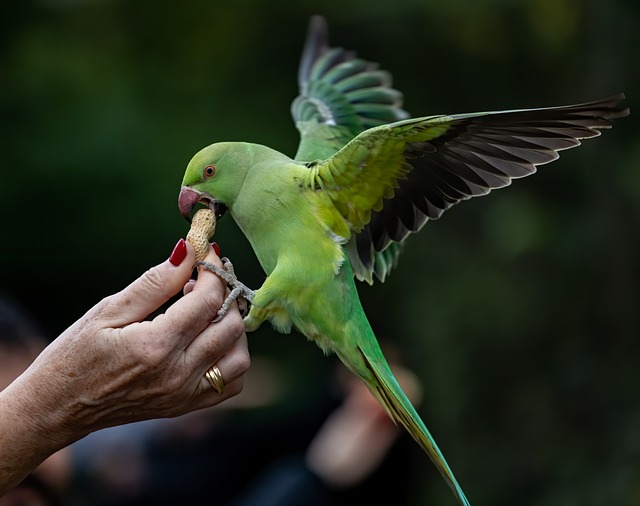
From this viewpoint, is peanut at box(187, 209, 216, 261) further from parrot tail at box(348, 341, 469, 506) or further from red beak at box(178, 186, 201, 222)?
parrot tail at box(348, 341, 469, 506)

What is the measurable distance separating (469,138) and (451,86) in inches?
131

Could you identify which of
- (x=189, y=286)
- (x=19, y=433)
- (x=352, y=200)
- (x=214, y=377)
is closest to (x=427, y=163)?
(x=352, y=200)

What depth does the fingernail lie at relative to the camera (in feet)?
6.86

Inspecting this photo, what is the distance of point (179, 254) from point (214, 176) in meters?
0.55

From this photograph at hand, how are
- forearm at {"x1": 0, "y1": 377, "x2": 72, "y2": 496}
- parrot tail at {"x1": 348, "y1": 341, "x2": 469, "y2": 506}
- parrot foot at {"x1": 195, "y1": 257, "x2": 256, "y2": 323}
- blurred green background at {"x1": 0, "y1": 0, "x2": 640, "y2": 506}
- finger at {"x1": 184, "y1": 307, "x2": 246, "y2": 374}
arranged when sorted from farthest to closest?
blurred green background at {"x1": 0, "y1": 0, "x2": 640, "y2": 506}, parrot tail at {"x1": 348, "y1": 341, "x2": 469, "y2": 506}, parrot foot at {"x1": 195, "y1": 257, "x2": 256, "y2": 323}, finger at {"x1": 184, "y1": 307, "x2": 246, "y2": 374}, forearm at {"x1": 0, "y1": 377, "x2": 72, "y2": 496}

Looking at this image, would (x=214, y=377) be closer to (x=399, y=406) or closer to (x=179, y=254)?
(x=179, y=254)

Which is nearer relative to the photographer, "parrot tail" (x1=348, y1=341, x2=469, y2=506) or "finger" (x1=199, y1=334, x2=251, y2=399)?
"finger" (x1=199, y1=334, x2=251, y2=399)

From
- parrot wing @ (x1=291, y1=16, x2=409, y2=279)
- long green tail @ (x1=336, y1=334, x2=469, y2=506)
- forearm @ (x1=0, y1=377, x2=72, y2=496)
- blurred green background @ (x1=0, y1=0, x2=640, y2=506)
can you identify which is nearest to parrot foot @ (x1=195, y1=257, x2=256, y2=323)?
long green tail @ (x1=336, y1=334, x2=469, y2=506)

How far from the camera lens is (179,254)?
210cm

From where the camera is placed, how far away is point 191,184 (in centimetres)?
261

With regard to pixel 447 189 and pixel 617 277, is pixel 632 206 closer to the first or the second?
pixel 617 277

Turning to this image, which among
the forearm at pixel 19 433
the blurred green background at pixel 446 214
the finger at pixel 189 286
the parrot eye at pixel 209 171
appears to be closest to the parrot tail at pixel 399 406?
the finger at pixel 189 286

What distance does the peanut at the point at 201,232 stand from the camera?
2.23 metres

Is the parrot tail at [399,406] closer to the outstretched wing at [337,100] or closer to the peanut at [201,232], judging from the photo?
the peanut at [201,232]
